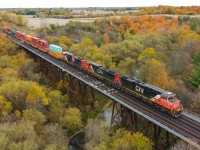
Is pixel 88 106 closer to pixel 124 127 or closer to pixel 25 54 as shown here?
pixel 124 127

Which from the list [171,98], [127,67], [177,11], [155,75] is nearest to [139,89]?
[171,98]

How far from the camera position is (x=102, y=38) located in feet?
297

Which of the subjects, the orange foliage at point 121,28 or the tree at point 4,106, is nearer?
the tree at point 4,106

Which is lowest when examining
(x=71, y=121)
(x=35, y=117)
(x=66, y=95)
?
(x=71, y=121)

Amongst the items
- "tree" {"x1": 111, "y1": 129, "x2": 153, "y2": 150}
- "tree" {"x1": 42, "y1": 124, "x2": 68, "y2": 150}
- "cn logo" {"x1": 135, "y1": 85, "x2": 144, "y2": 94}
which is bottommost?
"tree" {"x1": 42, "y1": 124, "x2": 68, "y2": 150}

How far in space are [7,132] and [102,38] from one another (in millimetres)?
67168

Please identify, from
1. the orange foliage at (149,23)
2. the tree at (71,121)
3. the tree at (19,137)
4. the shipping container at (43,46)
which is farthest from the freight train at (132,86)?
the orange foliage at (149,23)

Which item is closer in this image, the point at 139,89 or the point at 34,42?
the point at 139,89

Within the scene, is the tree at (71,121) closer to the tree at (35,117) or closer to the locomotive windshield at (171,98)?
the tree at (35,117)

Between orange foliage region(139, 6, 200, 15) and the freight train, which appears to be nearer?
the freight train

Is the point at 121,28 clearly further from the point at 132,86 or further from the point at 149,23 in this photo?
the point at 132,86

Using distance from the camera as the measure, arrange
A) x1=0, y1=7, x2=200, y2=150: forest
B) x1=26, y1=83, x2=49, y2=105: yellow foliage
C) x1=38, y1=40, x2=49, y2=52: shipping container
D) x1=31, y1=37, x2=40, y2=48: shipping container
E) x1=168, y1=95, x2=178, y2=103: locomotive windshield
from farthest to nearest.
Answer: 1. x1=31, y1=37, x2=40, y2=48: shipping container
2. x1=38, y1=40, x2=49, y2=52: shipping container
3. x1=26, y1=83, x2=49, y2=105: yellow foliage
4. x1=168, y1=95, x2=178, y2=103: locomotive windshield
5. x1=0, y1=7, x2=200, y2=150: forest

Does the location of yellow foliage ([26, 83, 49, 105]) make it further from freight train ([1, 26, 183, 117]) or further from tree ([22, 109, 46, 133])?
freight train ([1, 26, 183, 117])

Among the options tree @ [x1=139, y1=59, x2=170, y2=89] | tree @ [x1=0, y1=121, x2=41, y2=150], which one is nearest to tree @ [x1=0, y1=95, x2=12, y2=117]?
tree @ [x1=0, y1=121, x2=41, y2=150]
